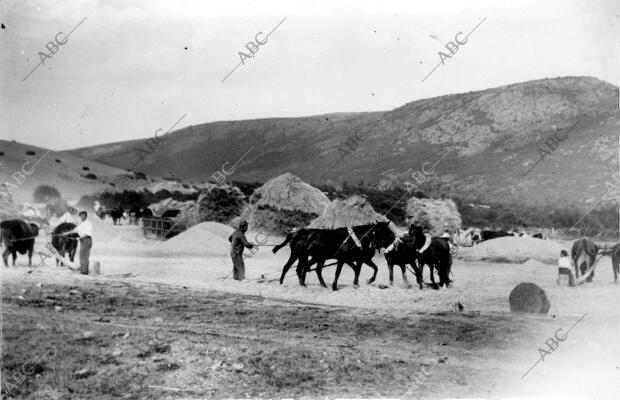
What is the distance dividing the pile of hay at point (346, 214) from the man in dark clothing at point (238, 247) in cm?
485

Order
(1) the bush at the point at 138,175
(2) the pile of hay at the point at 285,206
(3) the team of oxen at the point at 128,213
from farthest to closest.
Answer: (1) the bush at the point at 138,175 < (3) the team of oxen at the point at 128,213 < (2) the pile of hay at the point at 285,206

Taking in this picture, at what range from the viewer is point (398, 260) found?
12992mm

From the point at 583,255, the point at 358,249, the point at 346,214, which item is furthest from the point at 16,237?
the point at 583,255

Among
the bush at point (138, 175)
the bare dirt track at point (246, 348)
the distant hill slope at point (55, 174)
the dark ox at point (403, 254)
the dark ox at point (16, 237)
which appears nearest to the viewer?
the bare dirt track at point (246, 348)

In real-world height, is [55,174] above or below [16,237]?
above

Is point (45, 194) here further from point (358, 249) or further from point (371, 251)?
point (371, 251)

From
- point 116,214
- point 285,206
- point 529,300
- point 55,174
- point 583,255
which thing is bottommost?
point 529,300

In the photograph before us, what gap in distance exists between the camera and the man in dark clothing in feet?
43.4

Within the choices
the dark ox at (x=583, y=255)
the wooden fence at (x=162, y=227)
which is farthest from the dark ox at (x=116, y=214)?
the dark ox at (x=583, y=255)

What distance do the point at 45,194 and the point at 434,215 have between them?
42.2 feet

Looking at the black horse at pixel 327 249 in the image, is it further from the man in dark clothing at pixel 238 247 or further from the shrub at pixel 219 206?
the shrub at pixel 219 206

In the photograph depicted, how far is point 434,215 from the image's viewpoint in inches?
854

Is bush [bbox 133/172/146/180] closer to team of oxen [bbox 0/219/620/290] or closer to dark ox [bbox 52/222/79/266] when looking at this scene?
dark ox [bbox 52/222/79/266]

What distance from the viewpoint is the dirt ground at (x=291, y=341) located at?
28.7 feet
